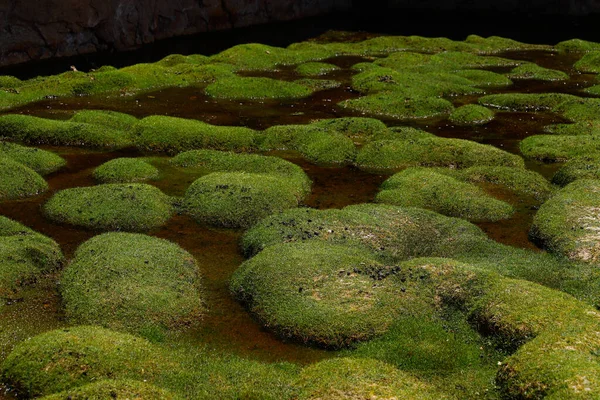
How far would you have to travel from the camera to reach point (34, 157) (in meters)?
19.5

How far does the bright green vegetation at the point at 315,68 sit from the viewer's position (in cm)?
3486

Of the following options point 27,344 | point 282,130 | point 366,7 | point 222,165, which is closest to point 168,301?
point 27,344

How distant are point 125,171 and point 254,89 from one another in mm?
11735

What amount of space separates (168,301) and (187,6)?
34.2m

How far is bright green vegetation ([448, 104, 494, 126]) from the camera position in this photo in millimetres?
25891

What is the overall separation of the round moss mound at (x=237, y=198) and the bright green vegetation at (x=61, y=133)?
5529 mm

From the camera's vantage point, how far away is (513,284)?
11.6 meters

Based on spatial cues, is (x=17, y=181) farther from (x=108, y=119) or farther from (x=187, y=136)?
(x=108, y=119)

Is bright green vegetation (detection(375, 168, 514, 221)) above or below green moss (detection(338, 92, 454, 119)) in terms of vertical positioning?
above

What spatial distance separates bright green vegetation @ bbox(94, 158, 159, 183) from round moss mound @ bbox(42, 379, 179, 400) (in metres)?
10.1

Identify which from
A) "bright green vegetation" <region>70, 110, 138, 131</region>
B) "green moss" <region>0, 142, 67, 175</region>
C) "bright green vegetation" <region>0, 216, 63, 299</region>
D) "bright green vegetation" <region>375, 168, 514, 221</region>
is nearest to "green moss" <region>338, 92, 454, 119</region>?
"bright green vegetation" <region>70, 110, 138, 131</region>

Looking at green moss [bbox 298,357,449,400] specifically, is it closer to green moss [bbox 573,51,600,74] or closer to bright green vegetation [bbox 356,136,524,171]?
bright green vegetation [bbox 356,136,524,171]

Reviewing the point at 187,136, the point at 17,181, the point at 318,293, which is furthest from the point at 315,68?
the point at 318,293

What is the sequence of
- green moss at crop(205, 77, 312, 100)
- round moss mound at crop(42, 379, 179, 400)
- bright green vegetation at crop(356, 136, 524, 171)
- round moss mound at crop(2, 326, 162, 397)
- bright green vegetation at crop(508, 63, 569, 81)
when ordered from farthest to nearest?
bright green vegetation at crop(508, 63, 569, 81)
green moss at crop(205, 77, 312, 100)
bright green vegetation at crop(356, 136, 524, 171)
round moss mound at crop(2, 326, 162, 397)
round moss mound at crop(42, 379, 179, 400)
